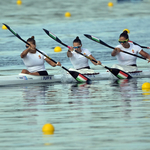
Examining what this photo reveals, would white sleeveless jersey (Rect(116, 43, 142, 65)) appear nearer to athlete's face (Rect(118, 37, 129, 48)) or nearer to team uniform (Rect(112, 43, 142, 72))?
team uniform (Rect(112, 43, 142, 72))

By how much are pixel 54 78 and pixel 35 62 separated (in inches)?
32.9

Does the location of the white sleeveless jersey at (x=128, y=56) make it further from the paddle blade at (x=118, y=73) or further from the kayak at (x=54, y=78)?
the paddle blade at (x=118, y=73)

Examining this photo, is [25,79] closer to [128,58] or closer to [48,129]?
[128,58]

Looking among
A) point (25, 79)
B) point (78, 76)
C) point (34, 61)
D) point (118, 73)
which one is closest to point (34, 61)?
point (34, 61)

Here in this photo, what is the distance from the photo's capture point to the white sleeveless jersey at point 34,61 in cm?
1791

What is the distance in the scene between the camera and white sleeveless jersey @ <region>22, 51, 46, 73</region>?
58.7 ft

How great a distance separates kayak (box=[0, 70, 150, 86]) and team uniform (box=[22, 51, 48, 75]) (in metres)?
0.27

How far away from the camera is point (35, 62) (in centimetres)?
1800

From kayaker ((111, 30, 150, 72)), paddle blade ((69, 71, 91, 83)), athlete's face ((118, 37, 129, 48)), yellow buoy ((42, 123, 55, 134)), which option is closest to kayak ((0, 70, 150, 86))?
paddle blade ((69, 71, 91, 83))

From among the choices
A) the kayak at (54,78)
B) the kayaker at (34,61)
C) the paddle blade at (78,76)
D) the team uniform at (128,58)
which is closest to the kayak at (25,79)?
the kayak at (54,78)

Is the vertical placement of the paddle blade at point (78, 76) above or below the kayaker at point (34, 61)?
below

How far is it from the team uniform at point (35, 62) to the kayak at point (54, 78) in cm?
27

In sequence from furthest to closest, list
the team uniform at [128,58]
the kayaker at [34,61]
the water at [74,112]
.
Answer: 1. the team uniform at [128,58]
2. the kayaker at [34,61]
3. the water at [74,112]

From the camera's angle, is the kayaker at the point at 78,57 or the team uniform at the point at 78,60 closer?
the kayaker at the point at 78,57
